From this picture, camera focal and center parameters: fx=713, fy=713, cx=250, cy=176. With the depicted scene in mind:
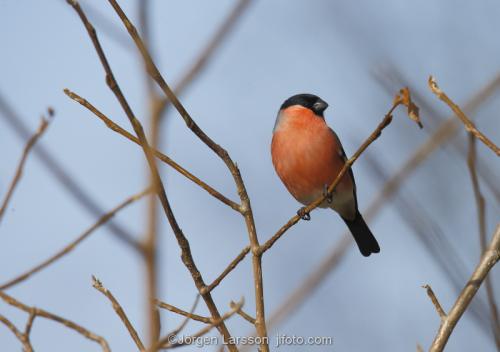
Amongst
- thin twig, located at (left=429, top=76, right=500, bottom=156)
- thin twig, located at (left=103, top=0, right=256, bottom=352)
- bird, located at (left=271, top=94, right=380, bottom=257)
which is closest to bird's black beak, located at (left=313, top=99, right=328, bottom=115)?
bird, located at (left=271, top=94, right=380, bottom=257)

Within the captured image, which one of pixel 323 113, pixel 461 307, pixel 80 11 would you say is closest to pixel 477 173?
pixel 461 307

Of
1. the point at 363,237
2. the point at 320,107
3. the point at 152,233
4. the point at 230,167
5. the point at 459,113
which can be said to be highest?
the point at 320,107

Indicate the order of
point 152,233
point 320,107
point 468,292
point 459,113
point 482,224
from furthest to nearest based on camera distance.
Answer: point 320,107
point 468,292
point 459,113
point 482,224
point 152,233

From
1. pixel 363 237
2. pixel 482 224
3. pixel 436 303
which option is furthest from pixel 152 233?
pixel 363 237

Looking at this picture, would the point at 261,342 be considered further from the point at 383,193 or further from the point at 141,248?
the point at 141,248

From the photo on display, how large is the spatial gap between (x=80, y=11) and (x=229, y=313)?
751mm

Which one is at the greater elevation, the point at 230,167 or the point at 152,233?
the point at 230,167

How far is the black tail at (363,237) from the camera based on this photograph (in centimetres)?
544

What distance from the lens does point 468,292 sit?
1.92m

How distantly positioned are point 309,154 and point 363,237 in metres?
1.17

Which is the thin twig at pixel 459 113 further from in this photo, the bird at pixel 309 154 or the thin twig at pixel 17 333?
the bird at pixel 309 154

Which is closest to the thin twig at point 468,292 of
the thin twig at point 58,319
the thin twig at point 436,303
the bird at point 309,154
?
the thin twig at point 436,303

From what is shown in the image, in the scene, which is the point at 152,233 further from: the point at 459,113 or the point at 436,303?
the point at 436,303

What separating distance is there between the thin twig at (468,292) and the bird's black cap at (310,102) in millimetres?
3116
